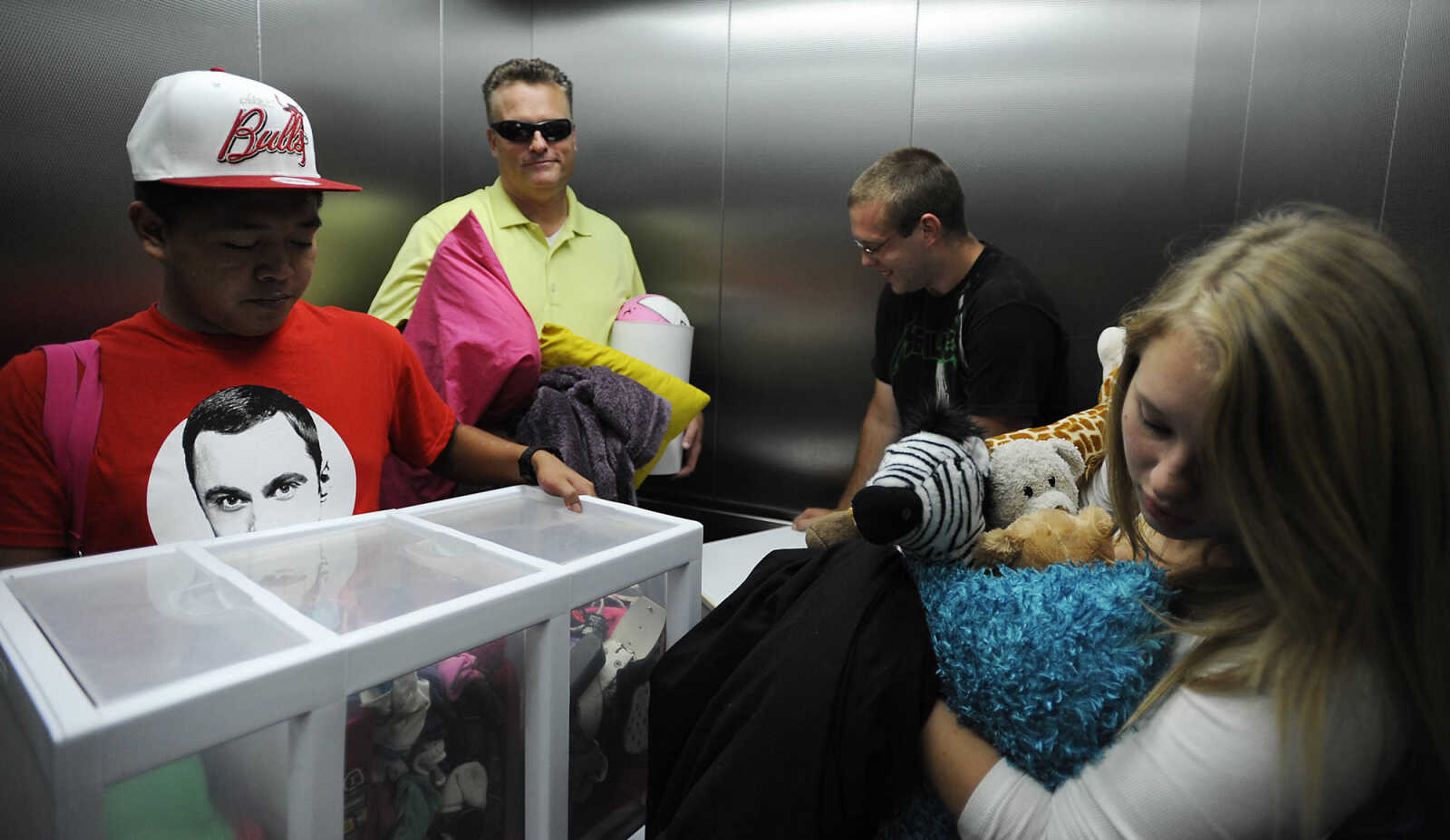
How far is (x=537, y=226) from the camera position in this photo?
2055 mm

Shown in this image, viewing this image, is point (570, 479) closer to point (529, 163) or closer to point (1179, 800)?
point (1179, 800)

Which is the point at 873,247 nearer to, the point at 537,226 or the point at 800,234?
the point at 800,234

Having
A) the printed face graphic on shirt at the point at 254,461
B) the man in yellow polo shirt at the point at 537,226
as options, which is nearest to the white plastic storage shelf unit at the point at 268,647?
the printed face graphic on shirt at the point at 254,461

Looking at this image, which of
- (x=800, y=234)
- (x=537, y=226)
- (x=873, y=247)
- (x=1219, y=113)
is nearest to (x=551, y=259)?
(x=537, y=226)

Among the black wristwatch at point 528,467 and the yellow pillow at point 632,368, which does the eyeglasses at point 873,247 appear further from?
the black wristwatch at point 528,467

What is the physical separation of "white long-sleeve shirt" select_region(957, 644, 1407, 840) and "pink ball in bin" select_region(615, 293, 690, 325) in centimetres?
162

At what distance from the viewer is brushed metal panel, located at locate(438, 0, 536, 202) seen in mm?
2127

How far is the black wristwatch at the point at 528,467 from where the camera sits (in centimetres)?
112

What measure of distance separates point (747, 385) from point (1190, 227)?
1160 millimetres

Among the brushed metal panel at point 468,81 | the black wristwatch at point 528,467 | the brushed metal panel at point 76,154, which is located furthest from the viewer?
the brushed metal panel at point 468,81

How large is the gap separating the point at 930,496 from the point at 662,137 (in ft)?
6.27

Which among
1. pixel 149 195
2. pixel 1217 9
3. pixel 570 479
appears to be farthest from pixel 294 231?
pixel 1217 9

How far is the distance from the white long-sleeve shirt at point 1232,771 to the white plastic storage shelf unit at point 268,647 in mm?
454

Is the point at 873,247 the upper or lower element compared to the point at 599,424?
upper
